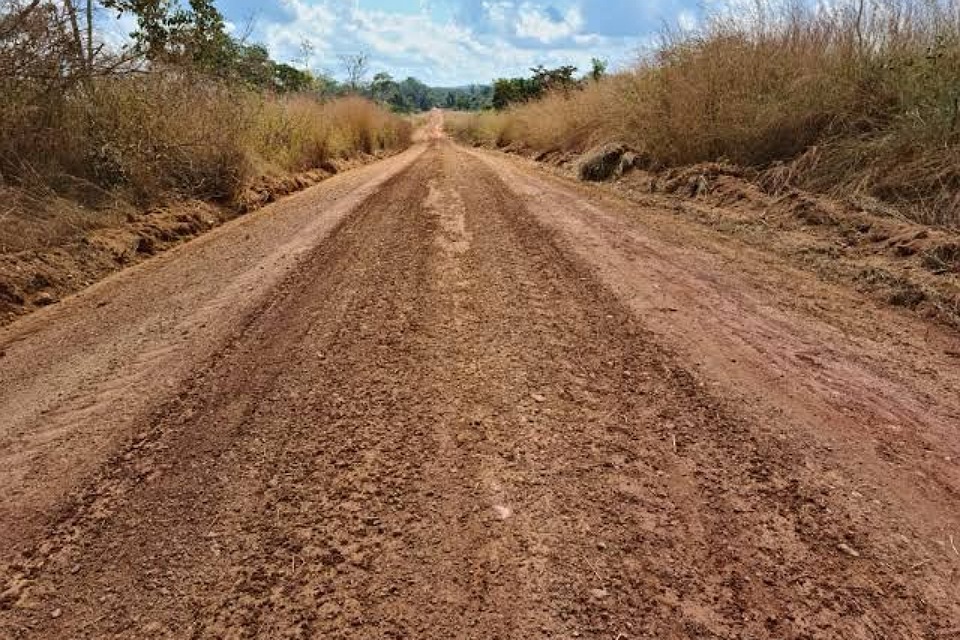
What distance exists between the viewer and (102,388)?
115 inches

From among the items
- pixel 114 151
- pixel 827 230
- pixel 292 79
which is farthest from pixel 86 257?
pixel 292 79

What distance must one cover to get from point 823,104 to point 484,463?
6.39 metres

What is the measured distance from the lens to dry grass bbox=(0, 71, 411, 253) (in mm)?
5691

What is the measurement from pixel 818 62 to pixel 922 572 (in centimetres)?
696

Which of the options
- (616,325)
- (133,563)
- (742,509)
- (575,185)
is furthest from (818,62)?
(133,563)

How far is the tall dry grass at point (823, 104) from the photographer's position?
5.40 meters

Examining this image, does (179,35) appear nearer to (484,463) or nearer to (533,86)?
(484,463)

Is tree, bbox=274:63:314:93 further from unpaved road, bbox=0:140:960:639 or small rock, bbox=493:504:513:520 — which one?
small rock, bbox=493:504:513:520

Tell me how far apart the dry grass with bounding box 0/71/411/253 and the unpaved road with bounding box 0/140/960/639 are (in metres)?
2.02

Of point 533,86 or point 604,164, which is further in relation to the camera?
point 533,86

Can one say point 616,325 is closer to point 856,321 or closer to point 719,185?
point 856,321

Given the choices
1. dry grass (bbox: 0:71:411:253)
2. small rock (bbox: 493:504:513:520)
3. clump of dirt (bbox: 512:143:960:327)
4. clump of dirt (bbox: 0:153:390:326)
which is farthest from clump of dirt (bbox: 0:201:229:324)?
clump of dirt (bbox: 512:143:960:327)

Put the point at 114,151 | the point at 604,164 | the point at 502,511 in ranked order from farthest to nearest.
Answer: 1. the point at 604,164
2. the point at 114,151
3. the point at 502,511

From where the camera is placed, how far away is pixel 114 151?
6734mm
